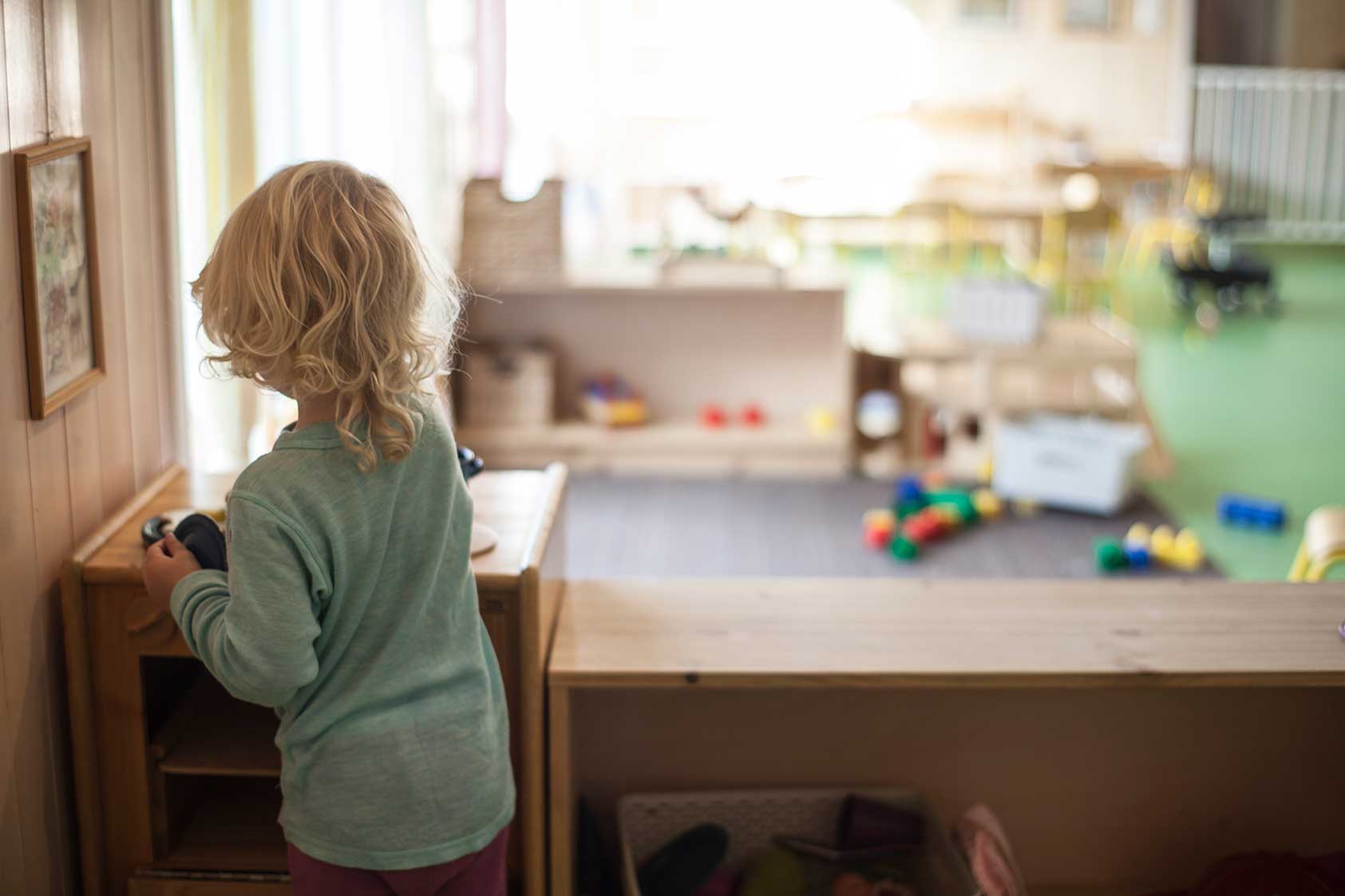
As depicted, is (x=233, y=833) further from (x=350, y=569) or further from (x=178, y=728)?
(x=350, y=569)

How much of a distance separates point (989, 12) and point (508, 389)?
598 cm

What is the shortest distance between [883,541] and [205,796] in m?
2.53

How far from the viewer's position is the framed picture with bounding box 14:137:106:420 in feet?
5.75

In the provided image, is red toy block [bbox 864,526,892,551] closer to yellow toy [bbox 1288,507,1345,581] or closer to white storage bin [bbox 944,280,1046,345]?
white storage bin [bbox 944,280,1046,345]

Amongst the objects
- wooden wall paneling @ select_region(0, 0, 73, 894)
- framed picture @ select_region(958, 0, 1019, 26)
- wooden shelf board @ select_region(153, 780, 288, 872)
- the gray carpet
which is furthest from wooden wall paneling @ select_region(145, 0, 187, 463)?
framed picture @ select_region(958, 0, 1019, 26)

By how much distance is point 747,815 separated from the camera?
2.30 meters

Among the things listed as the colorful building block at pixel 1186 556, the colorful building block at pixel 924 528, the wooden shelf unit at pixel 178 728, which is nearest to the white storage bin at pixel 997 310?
the colorful building block at pixel 924 528

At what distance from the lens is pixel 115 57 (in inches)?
81.4

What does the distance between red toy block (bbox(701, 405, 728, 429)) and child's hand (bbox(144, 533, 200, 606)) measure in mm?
3564

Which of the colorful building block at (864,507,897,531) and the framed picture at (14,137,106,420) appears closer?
the framed picture at (14,137,106,420)

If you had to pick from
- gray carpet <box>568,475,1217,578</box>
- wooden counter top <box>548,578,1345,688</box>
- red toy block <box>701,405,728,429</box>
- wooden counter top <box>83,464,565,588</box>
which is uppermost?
wooden counter top <box>83,464,565,588</box>

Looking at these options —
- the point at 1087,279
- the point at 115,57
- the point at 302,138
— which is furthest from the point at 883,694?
the point at 1087,279

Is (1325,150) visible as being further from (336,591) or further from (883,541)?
(336,591)

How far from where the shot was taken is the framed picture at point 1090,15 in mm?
9742
